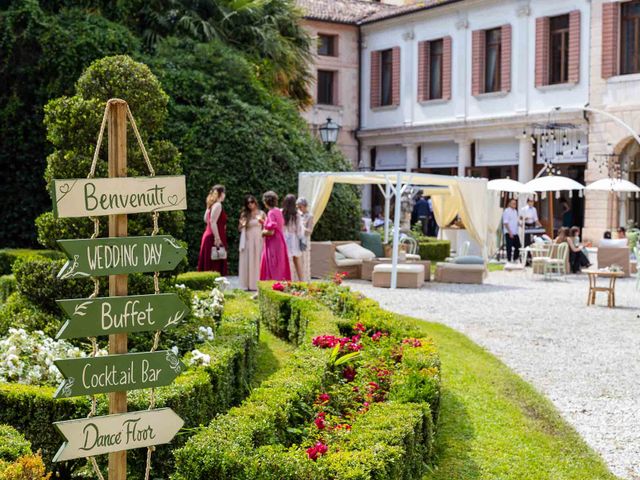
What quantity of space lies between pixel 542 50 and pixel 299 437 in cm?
2463

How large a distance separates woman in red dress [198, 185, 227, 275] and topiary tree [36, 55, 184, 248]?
5.78 metres

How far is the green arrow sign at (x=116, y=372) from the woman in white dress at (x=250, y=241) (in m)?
9.98

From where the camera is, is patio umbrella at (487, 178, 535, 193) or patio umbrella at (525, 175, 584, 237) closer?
patio umbrella at (525, 175, 584, 237)

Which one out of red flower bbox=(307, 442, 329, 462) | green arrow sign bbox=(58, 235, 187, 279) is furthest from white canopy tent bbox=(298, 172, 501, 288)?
green arrow sign bbox=(58, 235, 187, 279)

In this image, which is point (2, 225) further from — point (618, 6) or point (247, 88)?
point (618, 6)

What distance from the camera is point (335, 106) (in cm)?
3397

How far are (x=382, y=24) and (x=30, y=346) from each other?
29.2 metres

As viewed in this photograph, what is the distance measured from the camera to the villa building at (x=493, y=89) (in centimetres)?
2575

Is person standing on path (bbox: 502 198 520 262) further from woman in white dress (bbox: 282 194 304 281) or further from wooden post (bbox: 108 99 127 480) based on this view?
wooden post (bbox: 108 99 127 480)

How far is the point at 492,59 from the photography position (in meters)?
29.6

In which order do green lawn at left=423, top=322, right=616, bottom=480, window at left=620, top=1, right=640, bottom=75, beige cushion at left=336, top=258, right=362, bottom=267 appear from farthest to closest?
window at left=620, top=1, right=640, bottom=75
beige cushion at left=336, top=258, right=362, bottom=267
green lawn at left=423, top=322, right=616, bottom=480

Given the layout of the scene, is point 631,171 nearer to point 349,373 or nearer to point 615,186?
point 615,186

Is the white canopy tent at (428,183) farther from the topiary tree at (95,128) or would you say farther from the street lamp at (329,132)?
the topiary tree at (95,128)

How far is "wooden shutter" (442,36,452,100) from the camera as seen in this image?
30609 mm
